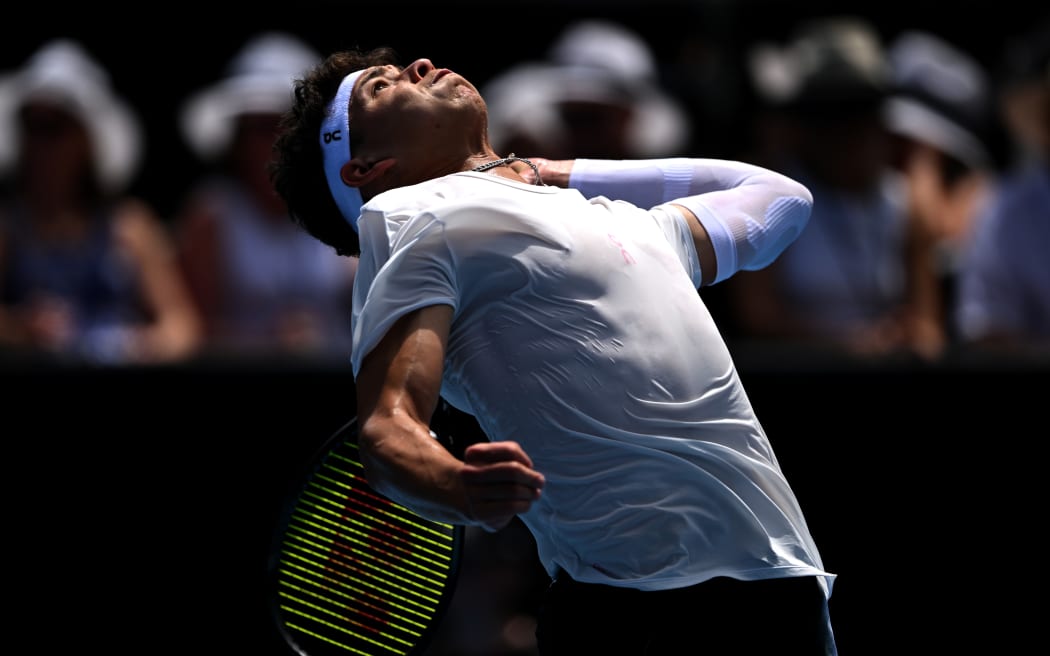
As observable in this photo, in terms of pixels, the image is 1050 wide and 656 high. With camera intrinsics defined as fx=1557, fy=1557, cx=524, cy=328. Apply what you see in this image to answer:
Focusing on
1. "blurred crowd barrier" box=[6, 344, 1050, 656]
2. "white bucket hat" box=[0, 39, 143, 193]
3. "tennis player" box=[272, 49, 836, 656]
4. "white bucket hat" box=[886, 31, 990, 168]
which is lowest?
"blurred crowd barrier" box=[6, 344, 1050, 656]

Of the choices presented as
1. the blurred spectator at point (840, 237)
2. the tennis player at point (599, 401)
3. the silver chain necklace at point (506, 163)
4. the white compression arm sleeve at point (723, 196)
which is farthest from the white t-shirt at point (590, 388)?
the blurred spectator at point (840, 237)

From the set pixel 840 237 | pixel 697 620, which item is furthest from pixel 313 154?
pixel 840 237

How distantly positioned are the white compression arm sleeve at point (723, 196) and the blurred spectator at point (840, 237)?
8.91 feet

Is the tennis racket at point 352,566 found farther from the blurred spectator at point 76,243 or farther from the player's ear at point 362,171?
the blurred spectator at point 76,243

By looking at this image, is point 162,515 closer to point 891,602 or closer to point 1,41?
point 891,602

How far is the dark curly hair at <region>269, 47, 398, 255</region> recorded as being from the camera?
10.2 feet

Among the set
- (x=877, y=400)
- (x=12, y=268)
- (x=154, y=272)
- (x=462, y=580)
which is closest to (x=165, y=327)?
(x=154, y=272)

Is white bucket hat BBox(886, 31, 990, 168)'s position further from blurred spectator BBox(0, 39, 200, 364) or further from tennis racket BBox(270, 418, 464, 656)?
tennis racket BBox(270, 418, 464, 656)

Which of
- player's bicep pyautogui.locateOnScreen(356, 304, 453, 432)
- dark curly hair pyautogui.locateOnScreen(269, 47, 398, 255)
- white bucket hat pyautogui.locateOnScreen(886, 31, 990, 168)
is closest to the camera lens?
player's bicep pyautogui.locateOnScreen(356, 304, 453, 432)

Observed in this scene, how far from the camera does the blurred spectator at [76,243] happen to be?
5871 mm

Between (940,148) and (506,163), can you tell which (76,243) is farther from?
(940,148)

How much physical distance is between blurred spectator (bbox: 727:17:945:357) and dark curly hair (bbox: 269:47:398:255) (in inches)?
116

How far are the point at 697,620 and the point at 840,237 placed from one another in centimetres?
358

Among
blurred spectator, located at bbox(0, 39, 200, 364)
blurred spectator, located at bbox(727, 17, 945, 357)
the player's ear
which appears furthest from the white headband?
blurred spectator, located at bbox(727, 17, 945, 357)
